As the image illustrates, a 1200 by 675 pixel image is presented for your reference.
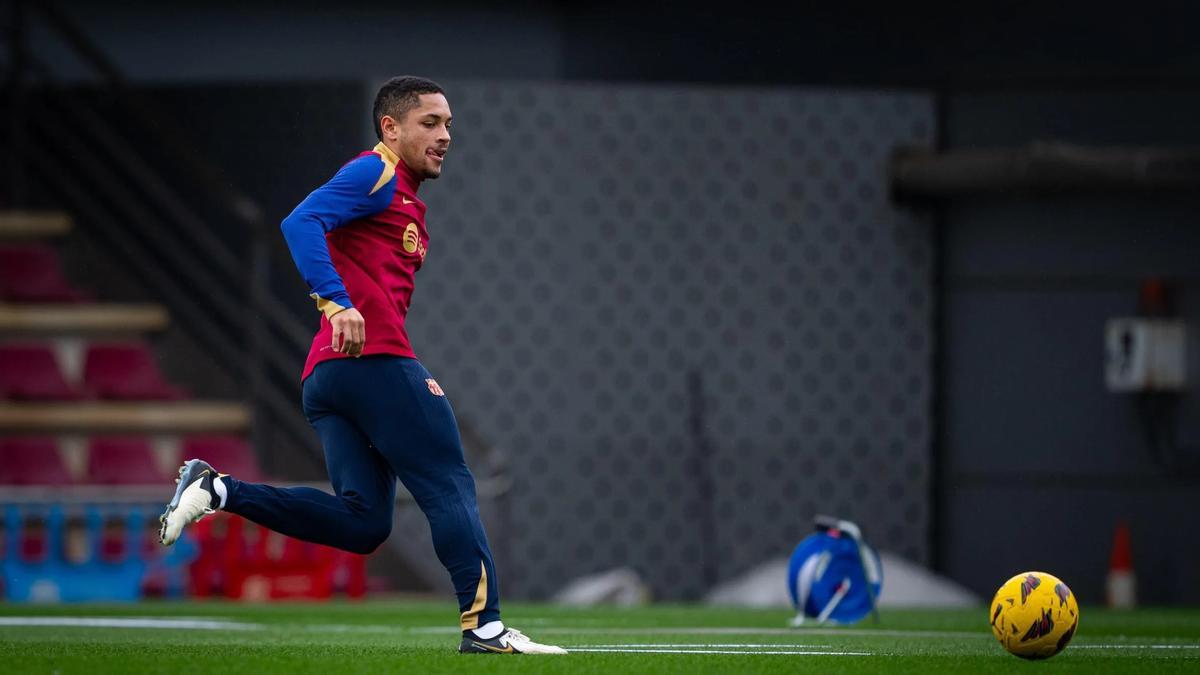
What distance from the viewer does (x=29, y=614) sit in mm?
8852

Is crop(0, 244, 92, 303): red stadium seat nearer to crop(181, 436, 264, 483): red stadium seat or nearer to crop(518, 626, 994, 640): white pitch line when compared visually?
crop(181, 436, 264, 483): red stadium seat

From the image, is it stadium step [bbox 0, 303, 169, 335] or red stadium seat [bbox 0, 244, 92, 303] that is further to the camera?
red stadium seat [bbox 0, 244, 92, 303]

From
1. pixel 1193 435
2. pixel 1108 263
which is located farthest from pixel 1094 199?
pixel 1193 435

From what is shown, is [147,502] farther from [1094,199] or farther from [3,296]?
[1094,199]

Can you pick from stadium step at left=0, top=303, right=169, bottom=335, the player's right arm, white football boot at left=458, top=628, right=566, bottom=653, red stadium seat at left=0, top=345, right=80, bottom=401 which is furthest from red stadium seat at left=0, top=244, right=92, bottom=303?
white football boot at left=458, top=628, right=566, bottom=653

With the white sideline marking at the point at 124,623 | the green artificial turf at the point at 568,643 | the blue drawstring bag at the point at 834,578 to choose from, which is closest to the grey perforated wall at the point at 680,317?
the green artificial turf at the point at 568,643

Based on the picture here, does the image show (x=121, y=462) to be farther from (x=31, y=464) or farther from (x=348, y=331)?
(x=348, y=331)

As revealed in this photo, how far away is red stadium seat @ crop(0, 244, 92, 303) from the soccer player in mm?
9800

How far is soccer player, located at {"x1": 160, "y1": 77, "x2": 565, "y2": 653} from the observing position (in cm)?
493

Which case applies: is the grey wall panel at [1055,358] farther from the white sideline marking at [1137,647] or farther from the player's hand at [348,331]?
the player's hand at [348,331]

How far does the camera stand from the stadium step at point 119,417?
44.2ft

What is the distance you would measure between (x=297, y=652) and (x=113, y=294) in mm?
10323

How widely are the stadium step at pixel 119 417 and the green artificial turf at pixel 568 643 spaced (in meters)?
3.53

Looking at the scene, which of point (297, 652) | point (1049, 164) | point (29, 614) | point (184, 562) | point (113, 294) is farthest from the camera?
point (113, 294)
